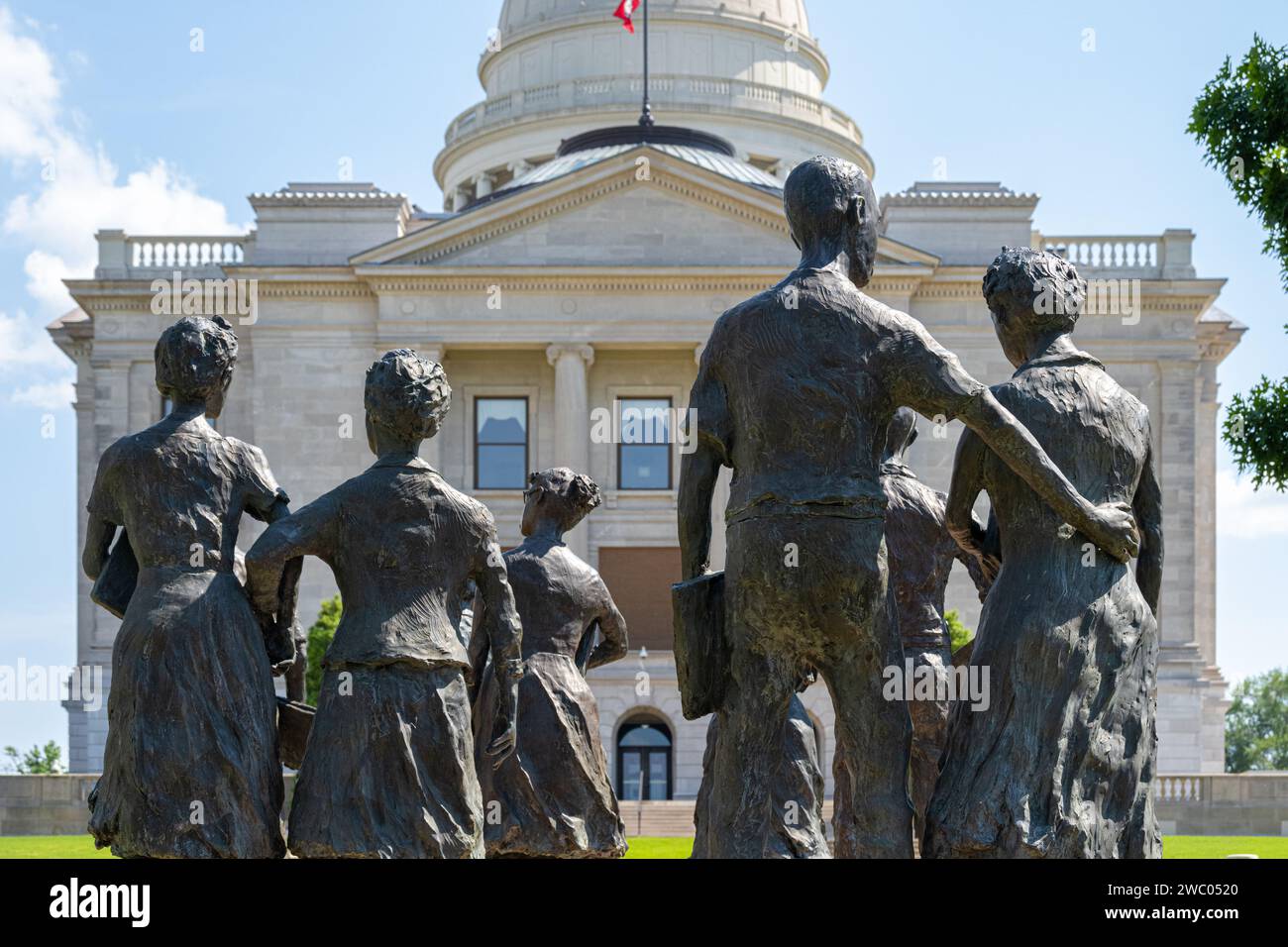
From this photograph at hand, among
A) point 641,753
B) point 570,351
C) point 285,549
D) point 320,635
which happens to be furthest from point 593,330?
point 285,549

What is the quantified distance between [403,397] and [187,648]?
1459 mm

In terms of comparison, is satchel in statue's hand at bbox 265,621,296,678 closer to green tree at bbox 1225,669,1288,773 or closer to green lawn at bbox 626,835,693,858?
green lawn at bbox 626,835,693,858

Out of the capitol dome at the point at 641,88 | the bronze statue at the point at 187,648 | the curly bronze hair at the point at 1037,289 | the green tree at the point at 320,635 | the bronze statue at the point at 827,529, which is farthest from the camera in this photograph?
the capitol dome at the point at 641,88

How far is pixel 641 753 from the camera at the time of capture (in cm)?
5453

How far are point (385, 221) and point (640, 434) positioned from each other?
33.2ft

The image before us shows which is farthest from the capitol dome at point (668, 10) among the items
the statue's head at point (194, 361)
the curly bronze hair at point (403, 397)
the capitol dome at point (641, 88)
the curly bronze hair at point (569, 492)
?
the curly bronze hair at point (403, 397)

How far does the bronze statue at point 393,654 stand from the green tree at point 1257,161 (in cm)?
1624

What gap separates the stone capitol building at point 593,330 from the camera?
55969mm

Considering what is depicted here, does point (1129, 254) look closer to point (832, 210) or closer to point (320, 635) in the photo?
point (320, 635)

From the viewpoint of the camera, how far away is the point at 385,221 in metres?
58.4

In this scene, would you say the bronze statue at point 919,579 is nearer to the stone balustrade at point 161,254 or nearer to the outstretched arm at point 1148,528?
the outstretched arm at point 1148,528

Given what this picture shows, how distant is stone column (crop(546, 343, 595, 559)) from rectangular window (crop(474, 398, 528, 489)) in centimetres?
163
